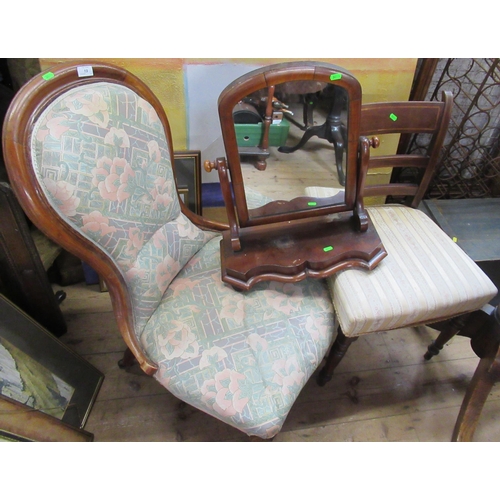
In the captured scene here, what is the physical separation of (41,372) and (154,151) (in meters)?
0.76

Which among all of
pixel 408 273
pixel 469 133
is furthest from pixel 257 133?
pixel 469 133

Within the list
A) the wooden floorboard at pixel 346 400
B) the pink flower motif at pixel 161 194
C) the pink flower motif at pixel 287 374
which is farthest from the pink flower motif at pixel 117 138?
the wooden floorboard at pixel 346 400

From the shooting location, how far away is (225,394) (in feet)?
2.71

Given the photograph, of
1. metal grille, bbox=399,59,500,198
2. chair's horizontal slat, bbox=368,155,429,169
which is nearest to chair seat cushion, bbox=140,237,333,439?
chair's horizontal slat, bbox=368,155,429,169

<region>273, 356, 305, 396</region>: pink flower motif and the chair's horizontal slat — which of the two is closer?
<region>273, 356, 305, 396</region>: pink flower motif

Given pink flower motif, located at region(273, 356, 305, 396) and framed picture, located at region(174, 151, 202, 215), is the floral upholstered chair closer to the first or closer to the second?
pink flower motif, located at region(273, 356, 305, 396)

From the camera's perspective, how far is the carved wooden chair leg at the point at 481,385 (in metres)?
1.01

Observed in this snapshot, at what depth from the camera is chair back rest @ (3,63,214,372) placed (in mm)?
667

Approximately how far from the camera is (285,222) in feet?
3.46

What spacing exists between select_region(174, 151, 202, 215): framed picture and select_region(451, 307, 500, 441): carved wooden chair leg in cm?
112

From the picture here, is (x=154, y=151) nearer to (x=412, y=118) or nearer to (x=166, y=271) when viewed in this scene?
(x=166, y=271)

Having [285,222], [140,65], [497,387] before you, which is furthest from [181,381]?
[497,387]

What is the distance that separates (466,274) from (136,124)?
0.99 m
